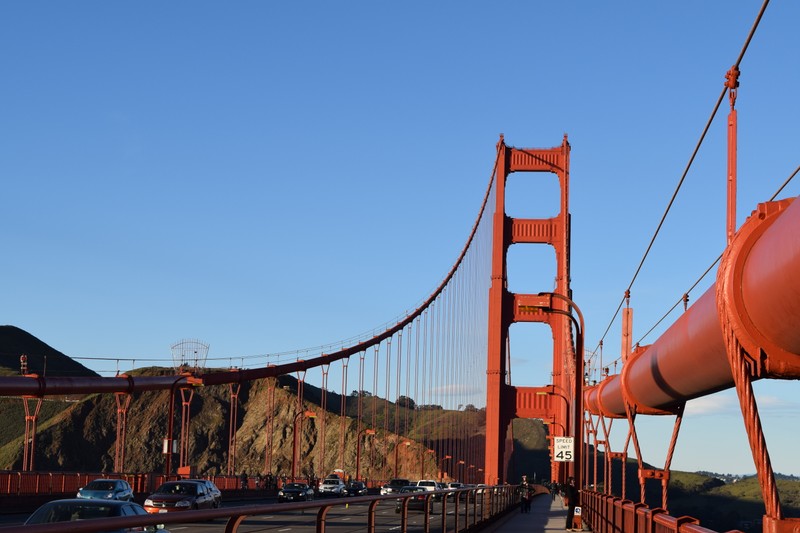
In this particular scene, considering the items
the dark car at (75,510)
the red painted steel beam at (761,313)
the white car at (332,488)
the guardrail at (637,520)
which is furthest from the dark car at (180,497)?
the white car at (332,488)

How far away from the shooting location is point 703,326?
43.4 feet

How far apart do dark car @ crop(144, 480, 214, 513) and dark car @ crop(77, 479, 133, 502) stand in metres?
0.91

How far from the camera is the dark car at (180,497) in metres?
30.6

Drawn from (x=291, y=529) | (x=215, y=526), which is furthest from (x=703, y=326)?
(x=215, y=526)

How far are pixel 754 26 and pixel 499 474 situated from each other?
51.5 m

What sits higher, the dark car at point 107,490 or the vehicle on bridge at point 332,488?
the dark car at point 107,490

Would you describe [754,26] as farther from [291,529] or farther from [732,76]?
[291,529]

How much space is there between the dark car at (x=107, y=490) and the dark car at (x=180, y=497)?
91 centimetres

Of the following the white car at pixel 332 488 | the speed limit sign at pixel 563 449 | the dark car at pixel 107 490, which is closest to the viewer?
the dark car at pixel 107 490

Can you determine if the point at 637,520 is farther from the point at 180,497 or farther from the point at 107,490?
the point at 107,490

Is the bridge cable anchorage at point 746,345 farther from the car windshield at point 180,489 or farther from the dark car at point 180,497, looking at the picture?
the car windshield at point 180,489

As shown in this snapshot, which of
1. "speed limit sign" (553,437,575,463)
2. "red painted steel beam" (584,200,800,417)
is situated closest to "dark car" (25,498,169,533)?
"red painted steel beam" (584,200,800,417)

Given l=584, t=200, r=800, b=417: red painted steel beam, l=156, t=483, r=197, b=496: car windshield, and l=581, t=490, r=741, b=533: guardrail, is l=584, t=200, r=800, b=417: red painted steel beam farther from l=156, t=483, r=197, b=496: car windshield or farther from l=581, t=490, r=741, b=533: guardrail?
l=156, t=483, r=197, b=496: car windshield

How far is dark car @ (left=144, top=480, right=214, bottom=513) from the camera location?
3061 cm
